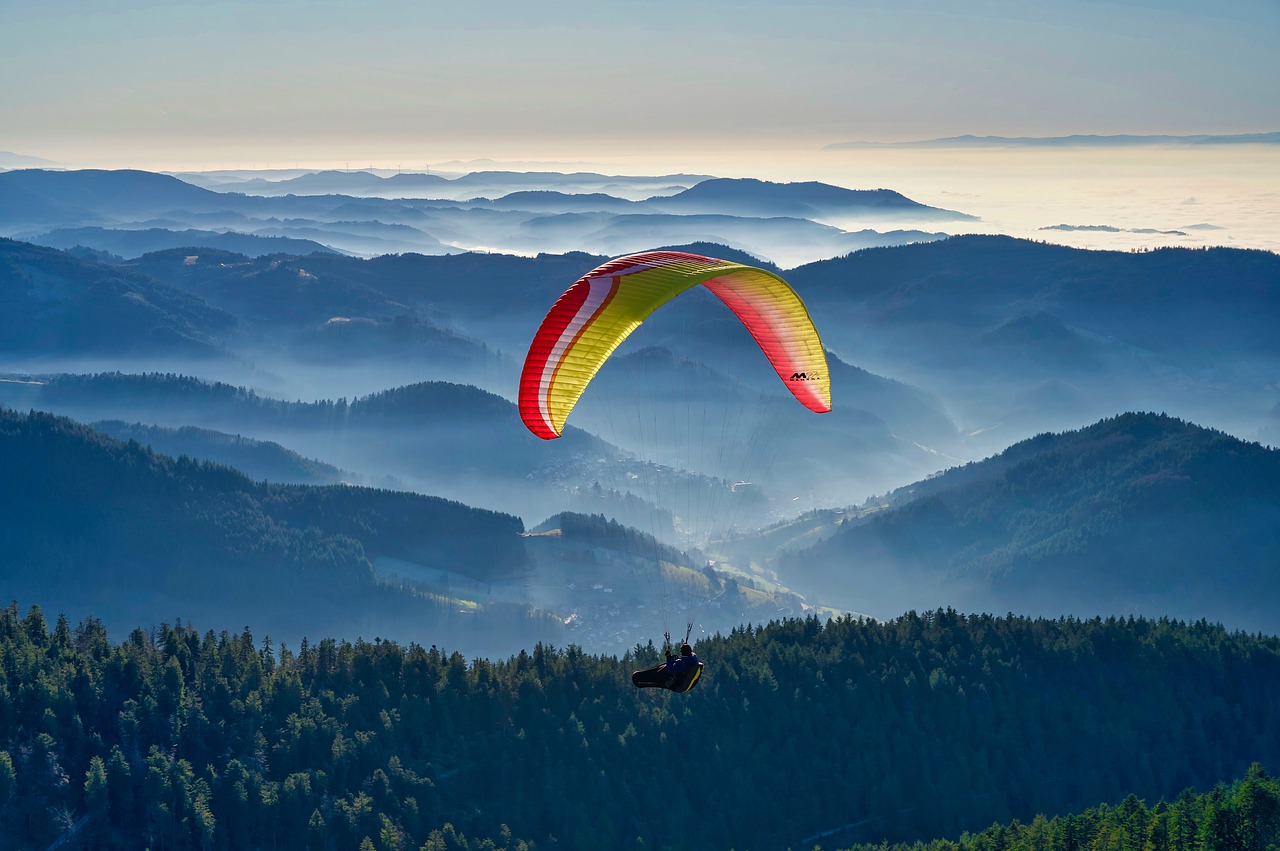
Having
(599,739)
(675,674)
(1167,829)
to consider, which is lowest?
(599,739)

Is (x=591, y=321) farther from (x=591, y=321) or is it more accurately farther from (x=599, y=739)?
(x=599, y=739)

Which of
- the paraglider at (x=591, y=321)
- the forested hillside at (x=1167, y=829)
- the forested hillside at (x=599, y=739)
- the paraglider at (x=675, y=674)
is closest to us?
the paraglider at (x=675, y=674)

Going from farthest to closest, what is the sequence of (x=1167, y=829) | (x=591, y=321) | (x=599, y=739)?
(x=599, y=739) < (x=1167, y=829) < (x=591, y=321)

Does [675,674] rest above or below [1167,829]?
above

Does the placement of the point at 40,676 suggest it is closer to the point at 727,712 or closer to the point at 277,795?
the point at 277,795

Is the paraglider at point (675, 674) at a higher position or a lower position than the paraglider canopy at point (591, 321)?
lower

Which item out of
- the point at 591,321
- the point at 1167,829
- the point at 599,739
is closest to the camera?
the point at 591,321

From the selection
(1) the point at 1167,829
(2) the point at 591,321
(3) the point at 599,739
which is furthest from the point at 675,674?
(3) the point at 599,739

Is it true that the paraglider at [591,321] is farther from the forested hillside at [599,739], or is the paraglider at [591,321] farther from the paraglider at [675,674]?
the forested hillside at [599,739]

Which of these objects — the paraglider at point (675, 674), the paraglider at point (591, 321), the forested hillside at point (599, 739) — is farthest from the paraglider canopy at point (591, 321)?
the forested hillside at point (599, 739)

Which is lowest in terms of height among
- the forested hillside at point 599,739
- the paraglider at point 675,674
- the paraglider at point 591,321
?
the forested hillside at point 599,739
